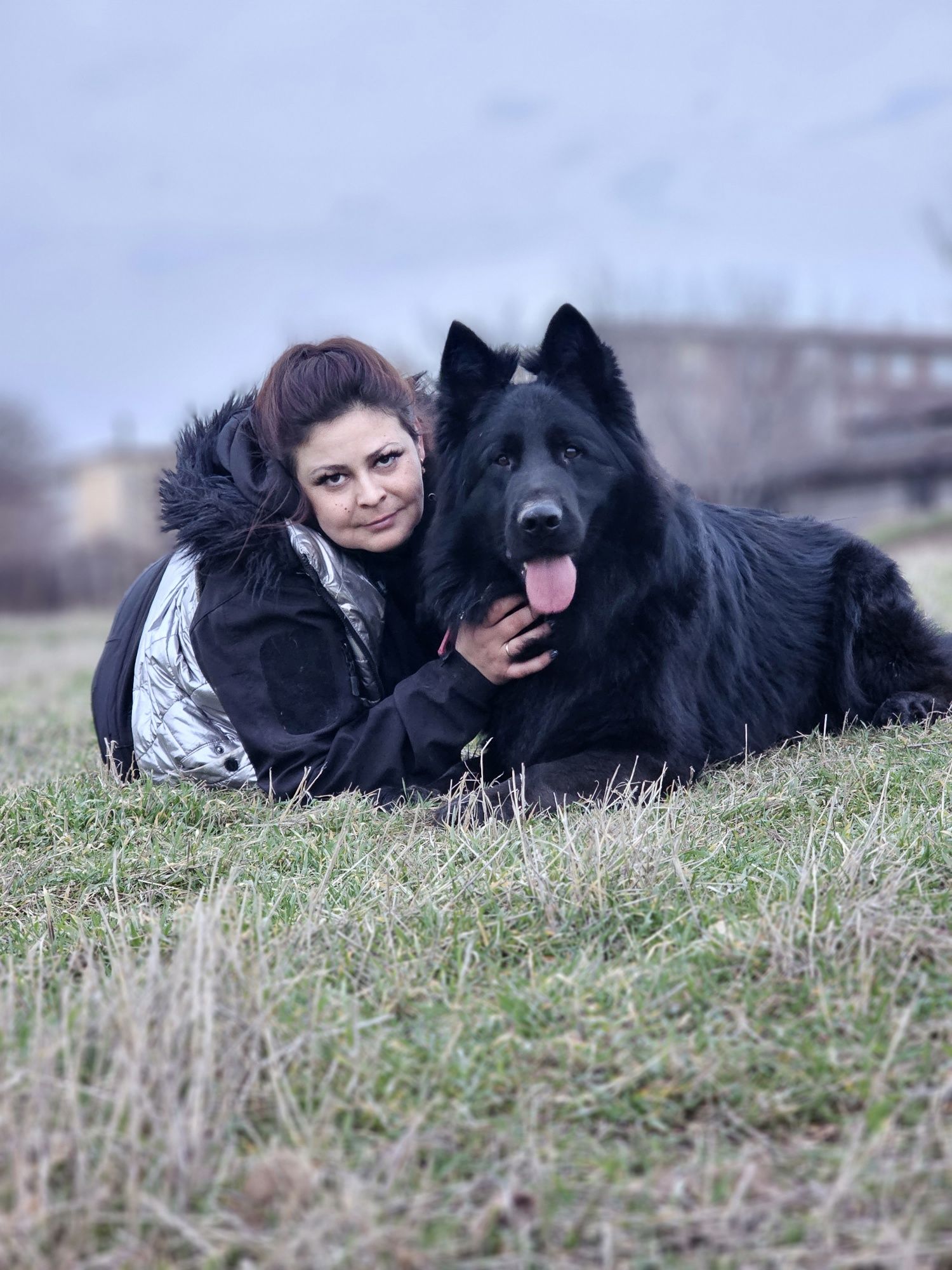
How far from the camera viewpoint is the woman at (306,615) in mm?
3840

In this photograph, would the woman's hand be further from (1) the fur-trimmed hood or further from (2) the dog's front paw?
(2) the dog's front paw

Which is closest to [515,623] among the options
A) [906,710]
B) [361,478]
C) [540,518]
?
[540,518]

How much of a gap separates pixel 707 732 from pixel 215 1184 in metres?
2.72

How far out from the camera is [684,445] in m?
26.0

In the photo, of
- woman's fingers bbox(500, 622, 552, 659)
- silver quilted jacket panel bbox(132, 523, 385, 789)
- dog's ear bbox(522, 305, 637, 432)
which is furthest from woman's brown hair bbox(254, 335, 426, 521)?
woman's fingers bbox(500, 622, 552, 659)

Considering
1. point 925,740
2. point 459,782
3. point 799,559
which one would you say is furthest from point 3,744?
point 925,740

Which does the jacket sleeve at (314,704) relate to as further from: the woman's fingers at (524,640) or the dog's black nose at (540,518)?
the dog's black nose at (540,518)

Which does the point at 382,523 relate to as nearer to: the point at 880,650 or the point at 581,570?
the point at 581,570

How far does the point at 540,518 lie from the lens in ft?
11.3

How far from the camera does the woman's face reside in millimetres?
3947

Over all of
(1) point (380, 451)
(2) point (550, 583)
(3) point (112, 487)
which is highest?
(3) point (112, 487)

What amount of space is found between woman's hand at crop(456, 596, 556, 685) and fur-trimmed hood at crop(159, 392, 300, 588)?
0.70 metres

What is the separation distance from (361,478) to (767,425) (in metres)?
24.2

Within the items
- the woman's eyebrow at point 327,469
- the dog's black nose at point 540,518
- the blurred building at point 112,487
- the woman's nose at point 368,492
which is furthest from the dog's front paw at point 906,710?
the blurred building at point 112,487
